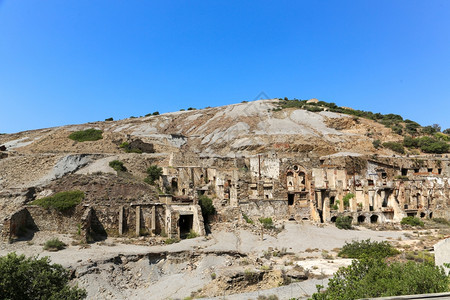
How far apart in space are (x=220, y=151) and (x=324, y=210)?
87.8ft

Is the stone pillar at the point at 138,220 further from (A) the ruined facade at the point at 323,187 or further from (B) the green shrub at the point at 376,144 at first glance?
(B) the green shrub at the point at 376,144

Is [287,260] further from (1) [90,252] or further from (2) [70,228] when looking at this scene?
(2) [70,228]

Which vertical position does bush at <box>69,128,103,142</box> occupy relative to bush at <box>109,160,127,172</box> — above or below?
above

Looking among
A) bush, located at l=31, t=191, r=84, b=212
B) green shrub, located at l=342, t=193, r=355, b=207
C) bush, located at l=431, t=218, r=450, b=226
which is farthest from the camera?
green shrub, located at l=342, t=193, r=355, b=207

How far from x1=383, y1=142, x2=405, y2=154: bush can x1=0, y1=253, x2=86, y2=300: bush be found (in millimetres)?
57165

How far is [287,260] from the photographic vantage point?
63.3 feet

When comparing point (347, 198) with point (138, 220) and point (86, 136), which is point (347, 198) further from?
point (86, 136)

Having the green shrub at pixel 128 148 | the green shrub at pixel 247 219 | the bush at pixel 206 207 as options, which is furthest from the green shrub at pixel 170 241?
the green shrub at pixel 128 148

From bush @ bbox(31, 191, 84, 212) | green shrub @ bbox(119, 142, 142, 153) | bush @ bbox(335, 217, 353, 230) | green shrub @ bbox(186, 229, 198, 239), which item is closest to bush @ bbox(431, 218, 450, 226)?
bush @ bbox(335, 217, 353, 230)

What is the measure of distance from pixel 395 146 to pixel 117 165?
45550 mm

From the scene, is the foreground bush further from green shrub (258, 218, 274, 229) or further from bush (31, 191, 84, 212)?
bush (31, 191, 84, 212)

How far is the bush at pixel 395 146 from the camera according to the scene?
57.7 m

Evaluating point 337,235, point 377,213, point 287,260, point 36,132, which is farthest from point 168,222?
point 36,132

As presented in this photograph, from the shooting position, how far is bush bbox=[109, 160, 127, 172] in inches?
1405
